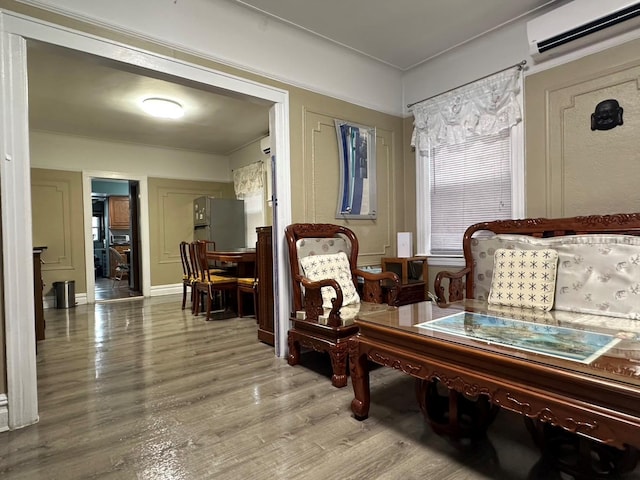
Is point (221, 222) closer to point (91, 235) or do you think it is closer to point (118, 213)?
point (91, 235)

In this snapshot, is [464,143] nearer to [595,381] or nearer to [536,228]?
[536,228]

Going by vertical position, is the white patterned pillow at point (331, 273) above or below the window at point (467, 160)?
below

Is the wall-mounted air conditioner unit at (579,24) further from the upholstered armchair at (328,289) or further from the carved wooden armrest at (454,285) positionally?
the upholstered armchair at (328,289)

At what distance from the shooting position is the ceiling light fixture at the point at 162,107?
165 inches

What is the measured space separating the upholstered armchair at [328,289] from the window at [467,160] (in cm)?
91

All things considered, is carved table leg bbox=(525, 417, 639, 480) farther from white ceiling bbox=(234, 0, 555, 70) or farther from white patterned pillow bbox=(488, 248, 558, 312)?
white ceiling bbox=(234, 0, 555, 70)

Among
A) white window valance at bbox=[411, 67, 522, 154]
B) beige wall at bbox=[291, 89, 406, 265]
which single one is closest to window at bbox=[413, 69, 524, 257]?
white window valance at bbox=[411, 67, 522, 154]

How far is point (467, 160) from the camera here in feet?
11.0

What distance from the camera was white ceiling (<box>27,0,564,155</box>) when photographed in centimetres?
264

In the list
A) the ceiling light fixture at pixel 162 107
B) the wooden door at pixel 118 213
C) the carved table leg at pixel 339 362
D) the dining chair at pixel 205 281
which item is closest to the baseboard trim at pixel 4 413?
the carved table leg at pixel 339 362

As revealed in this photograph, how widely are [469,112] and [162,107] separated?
11.5 ft

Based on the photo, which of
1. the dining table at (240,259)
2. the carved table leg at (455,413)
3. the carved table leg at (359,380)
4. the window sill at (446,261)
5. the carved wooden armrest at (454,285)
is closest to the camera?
the carved table leg at (455,413)

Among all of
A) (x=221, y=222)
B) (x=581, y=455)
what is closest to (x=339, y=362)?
(x=581, y=455)

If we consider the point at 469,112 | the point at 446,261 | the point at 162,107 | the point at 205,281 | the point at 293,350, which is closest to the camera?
the point at 293,350
